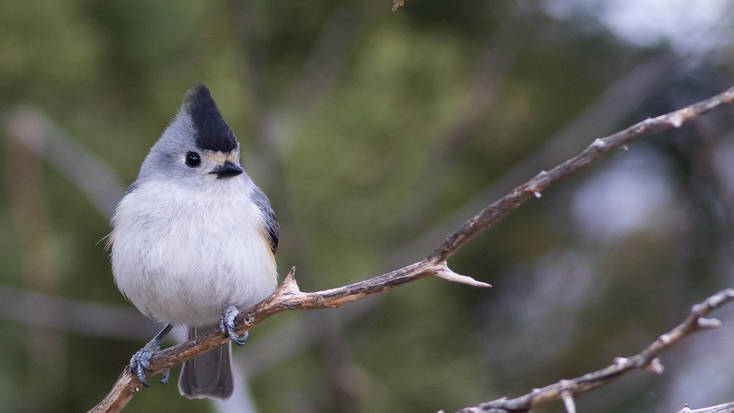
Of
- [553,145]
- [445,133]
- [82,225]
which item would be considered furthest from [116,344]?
[553,145]

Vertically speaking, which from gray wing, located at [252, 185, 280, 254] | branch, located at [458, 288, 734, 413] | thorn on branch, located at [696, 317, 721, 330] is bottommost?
thorn on branch, located at [696, 317, 721, 330]

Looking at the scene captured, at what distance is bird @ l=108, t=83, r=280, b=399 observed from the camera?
2.61 metres

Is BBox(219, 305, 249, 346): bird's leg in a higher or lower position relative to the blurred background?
lower

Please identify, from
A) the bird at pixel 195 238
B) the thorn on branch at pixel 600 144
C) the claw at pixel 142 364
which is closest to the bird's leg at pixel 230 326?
the bird at pixel 195 238

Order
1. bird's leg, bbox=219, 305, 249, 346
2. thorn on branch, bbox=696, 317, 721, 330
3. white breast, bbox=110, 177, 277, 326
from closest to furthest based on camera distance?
thorn on branch, bbox=696, 317, 721, 330 < bird's leg, bbox=219, 305, 249, 346 < white breast, bbox=110, 177, 277, 326

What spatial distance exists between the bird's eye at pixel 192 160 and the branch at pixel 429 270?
2.19ft

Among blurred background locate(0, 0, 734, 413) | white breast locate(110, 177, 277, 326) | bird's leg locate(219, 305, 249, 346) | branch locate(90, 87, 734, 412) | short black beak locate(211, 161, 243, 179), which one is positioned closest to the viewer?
branch locate(90, 87, 734, 412)

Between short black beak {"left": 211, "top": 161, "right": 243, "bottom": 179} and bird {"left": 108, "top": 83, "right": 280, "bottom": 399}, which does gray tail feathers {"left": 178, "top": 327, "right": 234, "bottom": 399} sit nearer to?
bird {"left": 108, "top": 83, "right": 280, "bottom": 399}

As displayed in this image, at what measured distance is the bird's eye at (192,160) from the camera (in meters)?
2.85

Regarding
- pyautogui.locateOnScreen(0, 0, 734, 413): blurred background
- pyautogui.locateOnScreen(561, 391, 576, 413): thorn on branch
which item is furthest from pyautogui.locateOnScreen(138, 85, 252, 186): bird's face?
pyautogui.locateOnScreen(561, 391, 576, 413): thorn on branch

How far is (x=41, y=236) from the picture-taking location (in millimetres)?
3877

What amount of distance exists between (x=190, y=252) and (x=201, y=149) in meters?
0.40

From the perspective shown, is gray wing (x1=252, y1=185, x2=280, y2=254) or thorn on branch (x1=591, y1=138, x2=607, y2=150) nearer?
thorn on branch (x1=591, y1=138, x2=607, y2=150)

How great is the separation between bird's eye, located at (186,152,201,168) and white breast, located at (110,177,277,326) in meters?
0.09
